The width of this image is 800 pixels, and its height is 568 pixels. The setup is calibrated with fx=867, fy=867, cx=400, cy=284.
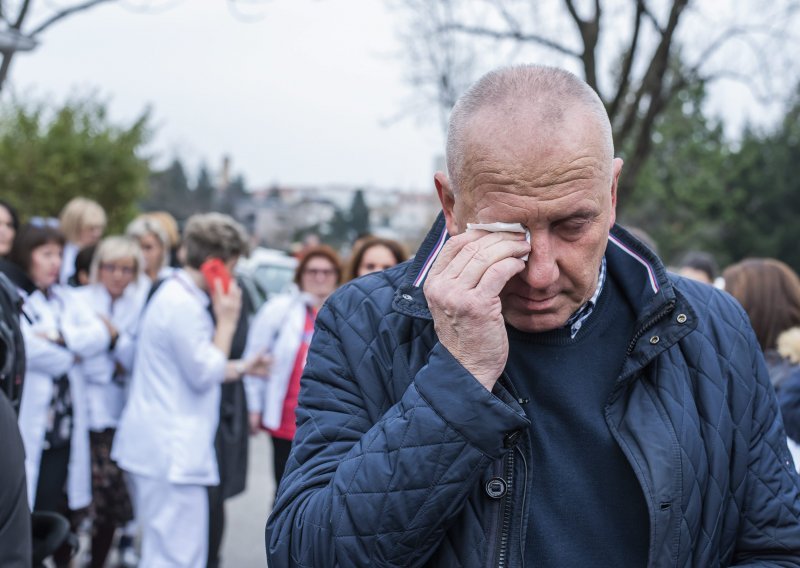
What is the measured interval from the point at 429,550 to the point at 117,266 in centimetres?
463

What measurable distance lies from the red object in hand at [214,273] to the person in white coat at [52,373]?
67cm

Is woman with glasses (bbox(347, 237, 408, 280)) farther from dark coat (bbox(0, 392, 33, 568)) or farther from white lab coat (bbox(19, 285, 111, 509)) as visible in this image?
dark coat (bbox(0, 392, 33, 568))

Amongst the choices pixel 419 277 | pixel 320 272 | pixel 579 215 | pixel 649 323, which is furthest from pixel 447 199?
pixel 320 272

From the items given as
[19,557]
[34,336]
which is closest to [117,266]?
[34,336]

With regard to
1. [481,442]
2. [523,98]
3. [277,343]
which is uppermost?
[523,98]

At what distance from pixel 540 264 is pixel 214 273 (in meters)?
3.86

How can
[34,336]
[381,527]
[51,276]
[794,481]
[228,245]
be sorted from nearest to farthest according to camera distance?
[381,527], [794,481], [34,336], [51,276], [228,245]

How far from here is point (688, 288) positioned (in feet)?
6.34

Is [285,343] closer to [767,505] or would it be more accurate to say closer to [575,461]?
[575,461]

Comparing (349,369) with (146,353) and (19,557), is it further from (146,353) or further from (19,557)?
(146,353)

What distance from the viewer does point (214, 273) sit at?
5238mm

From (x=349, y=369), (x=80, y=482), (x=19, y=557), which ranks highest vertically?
(x=349, y=369)

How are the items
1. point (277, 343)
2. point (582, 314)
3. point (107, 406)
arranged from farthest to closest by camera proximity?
point (277, 343)
point (107, 406)
point (582, 314)

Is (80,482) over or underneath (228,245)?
underneath
